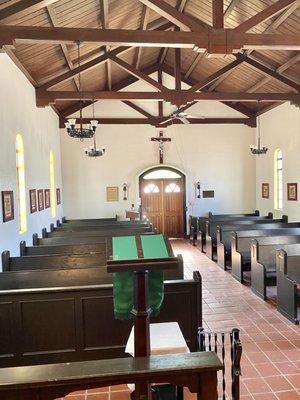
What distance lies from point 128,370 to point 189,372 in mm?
216

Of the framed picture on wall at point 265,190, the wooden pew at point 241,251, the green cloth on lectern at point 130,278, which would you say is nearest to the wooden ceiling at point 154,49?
the framed picture on wall at point 265,190

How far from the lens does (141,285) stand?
67.2 inches

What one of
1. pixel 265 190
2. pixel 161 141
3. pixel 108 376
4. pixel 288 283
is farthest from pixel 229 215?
pixel 108 376

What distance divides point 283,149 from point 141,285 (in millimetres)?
9333

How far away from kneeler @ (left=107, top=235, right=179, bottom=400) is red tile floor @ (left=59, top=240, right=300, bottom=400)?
5.71 ft

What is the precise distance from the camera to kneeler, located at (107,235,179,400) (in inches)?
65.5

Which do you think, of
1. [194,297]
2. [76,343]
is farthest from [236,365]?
[76,343]

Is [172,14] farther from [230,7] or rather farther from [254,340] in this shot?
[254,340]

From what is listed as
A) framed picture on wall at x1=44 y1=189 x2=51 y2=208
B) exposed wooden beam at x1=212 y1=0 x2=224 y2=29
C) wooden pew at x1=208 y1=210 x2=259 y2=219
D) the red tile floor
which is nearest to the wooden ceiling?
exposed wooden beam at x1=212 y1=0 x2=224 y2=29

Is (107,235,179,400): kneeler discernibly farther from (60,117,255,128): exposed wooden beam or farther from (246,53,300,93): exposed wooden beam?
(60,117,255,128): exposed wooden beam

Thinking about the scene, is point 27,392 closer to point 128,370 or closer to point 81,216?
point 128,370

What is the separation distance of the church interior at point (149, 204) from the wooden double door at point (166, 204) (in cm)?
5

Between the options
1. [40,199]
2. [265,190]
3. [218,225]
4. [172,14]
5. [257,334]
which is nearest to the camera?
[257,334]

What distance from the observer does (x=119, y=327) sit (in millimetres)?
3662
